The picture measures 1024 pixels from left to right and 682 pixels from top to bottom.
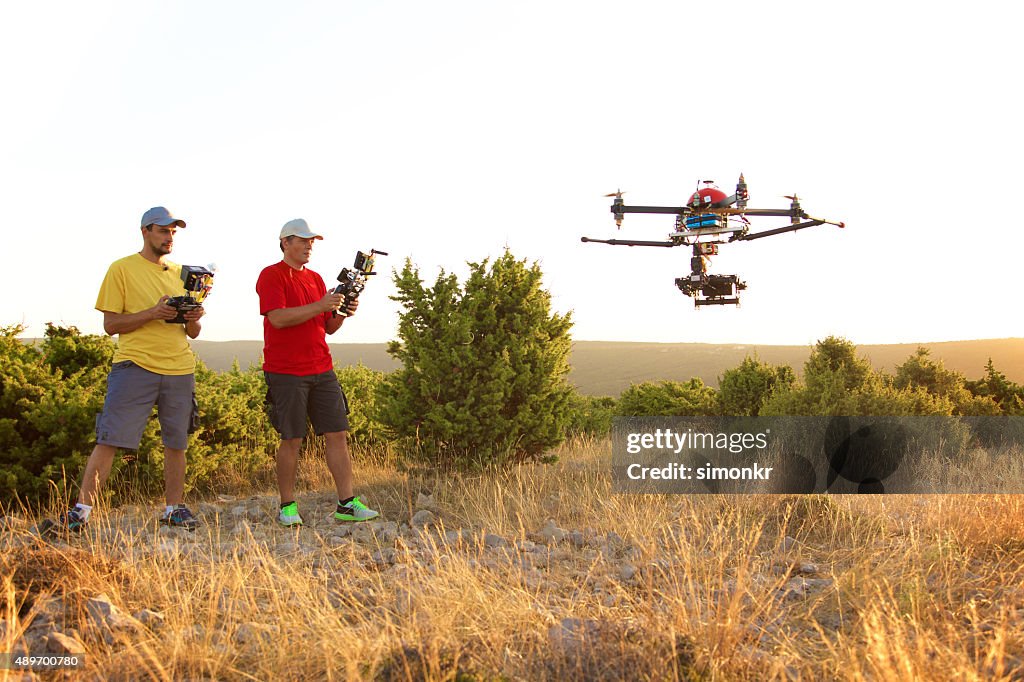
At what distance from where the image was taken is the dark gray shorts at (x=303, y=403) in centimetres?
553

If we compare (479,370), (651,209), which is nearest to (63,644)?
(479,370)

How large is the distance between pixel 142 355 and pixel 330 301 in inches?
53.0

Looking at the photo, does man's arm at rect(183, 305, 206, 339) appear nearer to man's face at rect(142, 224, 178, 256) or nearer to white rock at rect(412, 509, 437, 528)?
man's face at rect(142, 224, 178, 256)

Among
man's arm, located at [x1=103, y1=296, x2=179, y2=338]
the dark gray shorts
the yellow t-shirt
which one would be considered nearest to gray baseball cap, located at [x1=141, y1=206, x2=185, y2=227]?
the yellow t-shirt

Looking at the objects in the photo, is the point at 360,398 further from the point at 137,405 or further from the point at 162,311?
the point at 162,311

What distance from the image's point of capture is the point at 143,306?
5.27m

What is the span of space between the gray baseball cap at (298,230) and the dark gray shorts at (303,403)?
104 centimetres

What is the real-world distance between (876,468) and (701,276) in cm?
638

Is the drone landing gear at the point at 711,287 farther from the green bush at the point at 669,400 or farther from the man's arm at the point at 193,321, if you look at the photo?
the man's arm at the point at 193,321

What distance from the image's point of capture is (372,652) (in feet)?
10.3

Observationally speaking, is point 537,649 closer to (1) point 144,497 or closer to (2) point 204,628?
(2) point 204,628

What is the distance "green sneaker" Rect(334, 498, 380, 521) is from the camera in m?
5.95

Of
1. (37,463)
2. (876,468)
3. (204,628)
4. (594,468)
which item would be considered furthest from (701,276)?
(204,628)

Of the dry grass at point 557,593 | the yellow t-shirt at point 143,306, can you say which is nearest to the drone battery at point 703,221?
the dry grass at point 557,593
